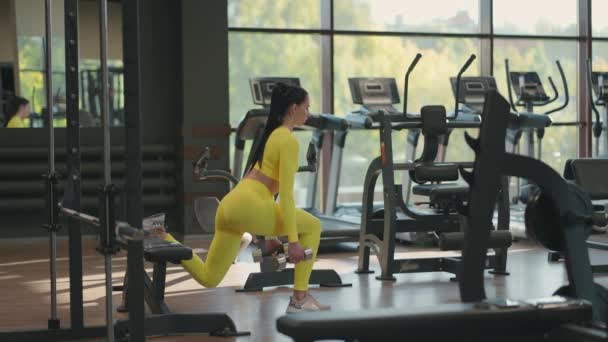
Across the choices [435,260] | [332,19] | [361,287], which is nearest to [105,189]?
[361,287]

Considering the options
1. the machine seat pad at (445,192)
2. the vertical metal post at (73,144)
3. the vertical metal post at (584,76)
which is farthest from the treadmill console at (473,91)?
the vertical metal post at (73,144)

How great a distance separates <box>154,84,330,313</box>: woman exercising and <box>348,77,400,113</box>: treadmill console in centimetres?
389

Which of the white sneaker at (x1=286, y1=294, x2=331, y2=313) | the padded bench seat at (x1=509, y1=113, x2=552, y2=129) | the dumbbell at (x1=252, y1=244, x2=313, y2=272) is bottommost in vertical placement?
the white sneaker at (x1=286, y1=294, x2=331, y2=313)

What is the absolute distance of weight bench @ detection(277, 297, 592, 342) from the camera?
287cm

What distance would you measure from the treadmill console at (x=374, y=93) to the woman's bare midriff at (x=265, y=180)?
4.00m

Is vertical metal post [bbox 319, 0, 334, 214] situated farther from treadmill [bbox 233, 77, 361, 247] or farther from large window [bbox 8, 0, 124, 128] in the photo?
large window [bbox 8, 0, 124, 128]

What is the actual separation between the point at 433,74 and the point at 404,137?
79 cm

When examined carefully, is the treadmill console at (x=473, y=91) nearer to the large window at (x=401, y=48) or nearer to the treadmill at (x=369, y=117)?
the treadmill at (x=369, y=117)

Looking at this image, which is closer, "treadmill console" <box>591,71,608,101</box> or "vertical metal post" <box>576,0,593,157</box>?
"treadmill console" <box>591,71,608,101</box>

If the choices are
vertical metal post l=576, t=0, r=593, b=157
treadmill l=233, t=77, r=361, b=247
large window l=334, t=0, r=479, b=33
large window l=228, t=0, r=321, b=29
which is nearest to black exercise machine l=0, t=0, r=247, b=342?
treadmill l=233, t=77, r=361, b=247

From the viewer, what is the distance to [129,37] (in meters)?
3.45

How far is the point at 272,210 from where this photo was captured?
205 inches

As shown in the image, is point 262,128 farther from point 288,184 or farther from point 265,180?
point 288,184

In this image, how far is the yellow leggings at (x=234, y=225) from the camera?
5.02 metres
